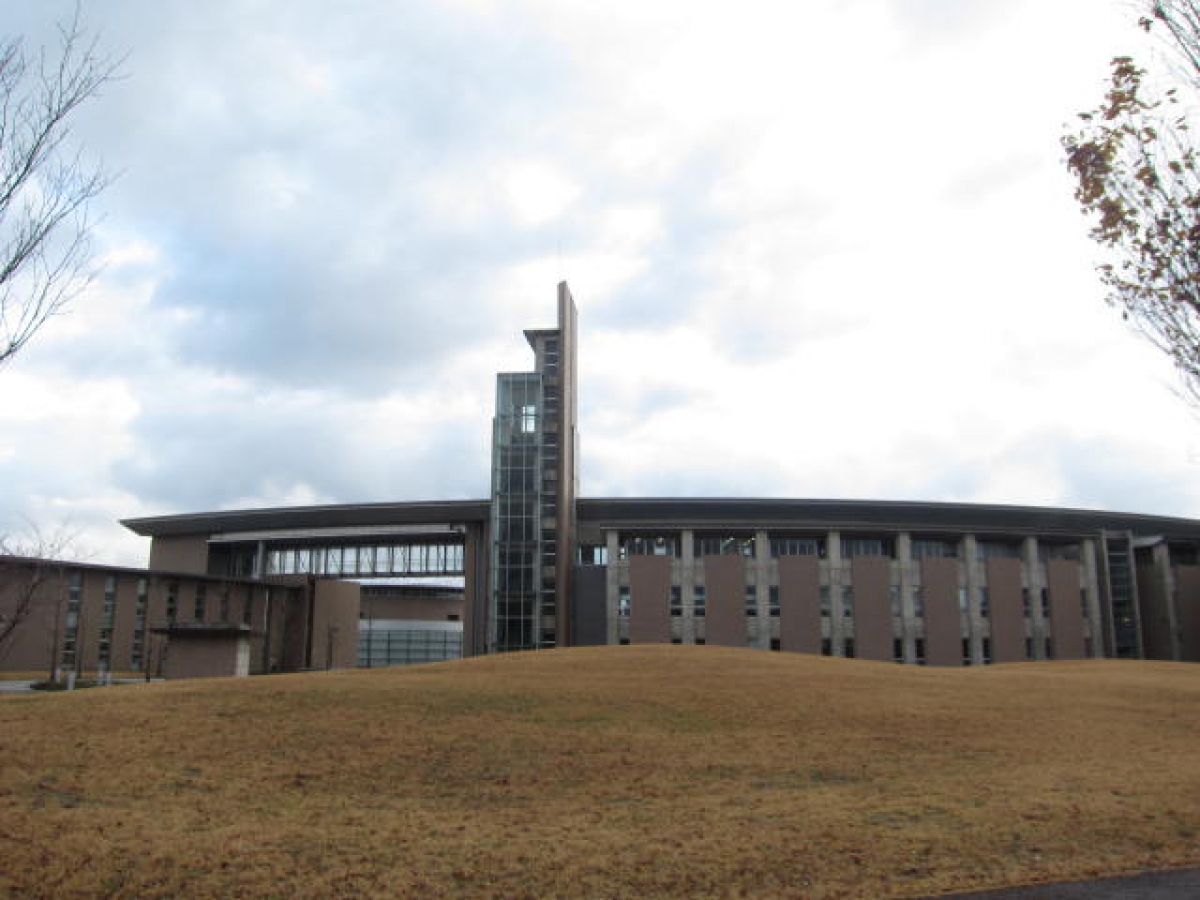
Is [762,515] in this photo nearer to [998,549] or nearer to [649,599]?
[649,599]

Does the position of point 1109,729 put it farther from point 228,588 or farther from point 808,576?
point 228,588

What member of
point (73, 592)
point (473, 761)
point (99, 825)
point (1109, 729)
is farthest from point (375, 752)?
point (73, 592)

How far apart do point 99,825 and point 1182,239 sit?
687 inches

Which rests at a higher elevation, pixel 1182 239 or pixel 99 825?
pixel 1182 239

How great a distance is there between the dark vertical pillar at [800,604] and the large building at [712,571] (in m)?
0.14

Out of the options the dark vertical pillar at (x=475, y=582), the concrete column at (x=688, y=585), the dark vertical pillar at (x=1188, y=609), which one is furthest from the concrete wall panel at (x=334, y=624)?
the dark vertical pillar at (x=1188, y=609)

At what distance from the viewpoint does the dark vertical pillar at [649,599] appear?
76688mm

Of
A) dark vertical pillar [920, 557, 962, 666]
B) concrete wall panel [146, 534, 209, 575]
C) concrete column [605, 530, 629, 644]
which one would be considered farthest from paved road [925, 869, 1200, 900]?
concrete wall panel [146, 534, 209, 575]

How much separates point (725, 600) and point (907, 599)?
15.5 metres

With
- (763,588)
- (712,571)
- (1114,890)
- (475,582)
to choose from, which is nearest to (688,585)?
(712,571)

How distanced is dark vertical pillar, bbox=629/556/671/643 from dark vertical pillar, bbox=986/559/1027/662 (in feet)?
89.1

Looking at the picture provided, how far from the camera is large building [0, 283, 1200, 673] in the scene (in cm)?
7731

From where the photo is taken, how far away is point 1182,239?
13203 mm

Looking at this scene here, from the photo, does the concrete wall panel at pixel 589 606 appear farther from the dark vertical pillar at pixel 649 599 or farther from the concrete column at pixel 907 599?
the concrete column at pixel 907 599
